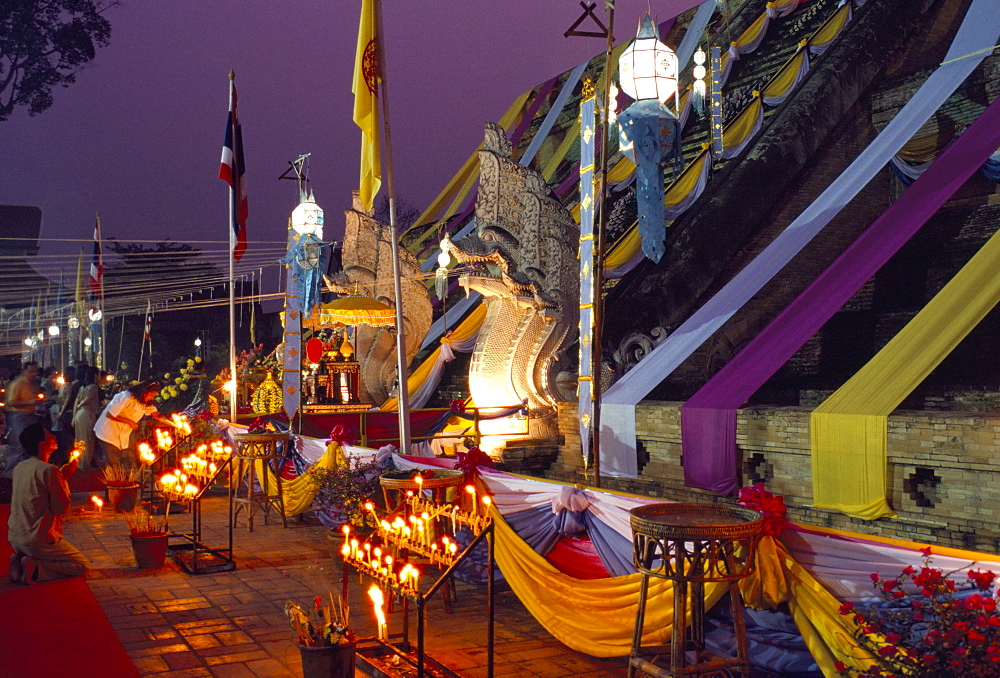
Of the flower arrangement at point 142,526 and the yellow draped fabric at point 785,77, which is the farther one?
the yellow draped fabric at point 785,77

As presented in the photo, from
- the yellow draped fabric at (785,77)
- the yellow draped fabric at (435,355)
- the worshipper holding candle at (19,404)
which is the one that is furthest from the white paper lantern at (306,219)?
the yellow draped fabric at (785,77)

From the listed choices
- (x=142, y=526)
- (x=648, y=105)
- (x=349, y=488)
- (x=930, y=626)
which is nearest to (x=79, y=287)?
(x=142, y=526)

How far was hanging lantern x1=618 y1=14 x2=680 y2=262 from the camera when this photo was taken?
6812 millimetres

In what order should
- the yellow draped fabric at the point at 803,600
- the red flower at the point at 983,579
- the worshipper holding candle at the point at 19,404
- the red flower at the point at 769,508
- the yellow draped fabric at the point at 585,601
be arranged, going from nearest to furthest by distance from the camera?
the red flower at the point at 983,579, the yellow draped fabric at the point at 803,600, the red flower at the point at 769,508, the yellow draped fabric at the point at 585,601, the worshipper holding candle at the point at 19,404

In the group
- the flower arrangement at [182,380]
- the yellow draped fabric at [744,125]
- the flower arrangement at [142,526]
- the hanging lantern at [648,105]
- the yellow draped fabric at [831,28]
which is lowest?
the flower arrangement at [142,526]

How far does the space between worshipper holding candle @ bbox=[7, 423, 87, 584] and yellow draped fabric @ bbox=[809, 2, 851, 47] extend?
1047 centimetres

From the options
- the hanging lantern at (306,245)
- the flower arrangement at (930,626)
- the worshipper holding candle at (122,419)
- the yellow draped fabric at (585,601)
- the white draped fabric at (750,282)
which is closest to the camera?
the flower arrangement at (930,626)

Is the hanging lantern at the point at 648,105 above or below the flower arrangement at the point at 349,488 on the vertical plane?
above

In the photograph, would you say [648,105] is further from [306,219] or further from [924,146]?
[306,219]

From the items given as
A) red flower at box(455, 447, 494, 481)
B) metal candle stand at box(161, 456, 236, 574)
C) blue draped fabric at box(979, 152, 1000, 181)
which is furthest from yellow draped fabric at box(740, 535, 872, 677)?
blue draped fabric at box(979, 152, 1000, 181)

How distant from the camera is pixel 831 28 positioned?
11.5 meters

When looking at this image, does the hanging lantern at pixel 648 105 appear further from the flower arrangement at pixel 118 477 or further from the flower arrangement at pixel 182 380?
the flower arrangement at pixel 182 380

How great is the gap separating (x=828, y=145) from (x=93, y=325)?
19601 millimetres

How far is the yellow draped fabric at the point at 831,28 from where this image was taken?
37.2ft
